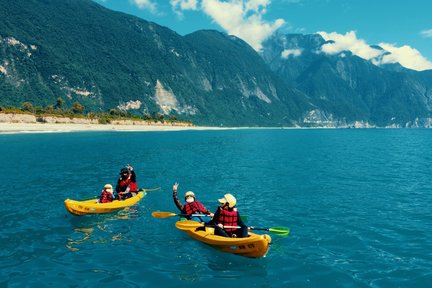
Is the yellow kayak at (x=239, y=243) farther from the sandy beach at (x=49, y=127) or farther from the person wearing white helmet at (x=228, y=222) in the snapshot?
the sandy beach at (x=49, y=127)

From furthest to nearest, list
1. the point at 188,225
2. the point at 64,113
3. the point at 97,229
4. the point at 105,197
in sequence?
the point at 64,113 → the point at 105,197 → the point at 97,229 → the point at 188,225

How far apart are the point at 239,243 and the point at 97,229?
26.1ft

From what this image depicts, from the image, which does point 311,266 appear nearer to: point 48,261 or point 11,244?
point 48,261

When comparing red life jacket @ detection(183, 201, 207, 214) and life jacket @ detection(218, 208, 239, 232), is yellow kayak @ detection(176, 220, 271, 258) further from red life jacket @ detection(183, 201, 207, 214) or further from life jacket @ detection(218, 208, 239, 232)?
red life jacket @ detection(183, 201, 207, 214)

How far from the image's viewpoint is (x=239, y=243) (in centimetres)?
1374

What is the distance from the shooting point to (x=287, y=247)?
1553 centimetres

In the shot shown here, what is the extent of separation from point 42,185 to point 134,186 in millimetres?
9129

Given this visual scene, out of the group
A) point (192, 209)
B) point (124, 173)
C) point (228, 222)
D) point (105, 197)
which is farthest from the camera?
point (124, 173)

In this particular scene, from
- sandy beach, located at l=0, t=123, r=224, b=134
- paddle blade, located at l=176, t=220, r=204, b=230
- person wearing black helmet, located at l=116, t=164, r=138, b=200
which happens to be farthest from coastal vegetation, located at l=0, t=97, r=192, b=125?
paddle blade, located at l=176, t=220, r=204, b=230

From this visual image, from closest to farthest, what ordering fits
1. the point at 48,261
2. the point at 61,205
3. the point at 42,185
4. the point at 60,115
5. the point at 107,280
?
the point at 107,280, the point at 48,261, the point at 61,205, the point at 42,185, the point at 60,115

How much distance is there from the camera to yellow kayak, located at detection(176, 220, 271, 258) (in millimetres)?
13375

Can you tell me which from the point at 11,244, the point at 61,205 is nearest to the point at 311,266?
the point at 11,244

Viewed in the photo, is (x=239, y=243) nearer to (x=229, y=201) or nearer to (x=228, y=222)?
(x=228, y=222)

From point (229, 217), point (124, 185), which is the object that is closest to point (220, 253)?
point (229, 217)
